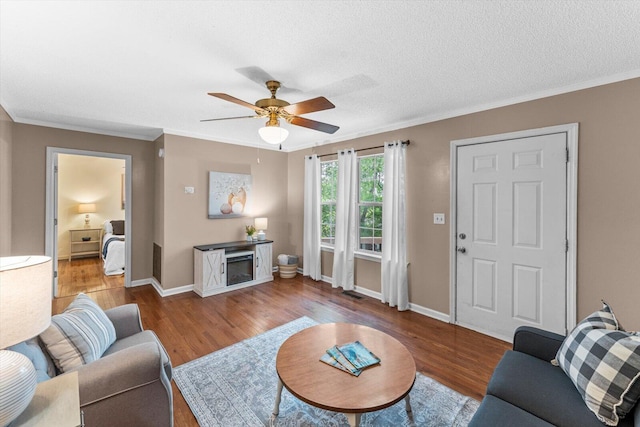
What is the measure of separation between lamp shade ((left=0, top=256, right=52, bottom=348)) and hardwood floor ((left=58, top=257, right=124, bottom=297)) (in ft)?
12.9

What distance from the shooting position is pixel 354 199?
435cm

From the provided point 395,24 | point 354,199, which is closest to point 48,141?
point 354,199

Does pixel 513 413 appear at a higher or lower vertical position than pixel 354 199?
lower

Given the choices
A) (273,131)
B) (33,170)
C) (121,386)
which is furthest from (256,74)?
(33,170)

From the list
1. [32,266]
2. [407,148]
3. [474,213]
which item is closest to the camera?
[32,266]

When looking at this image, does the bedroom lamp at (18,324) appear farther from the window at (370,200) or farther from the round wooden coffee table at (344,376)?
the window at (370,200)

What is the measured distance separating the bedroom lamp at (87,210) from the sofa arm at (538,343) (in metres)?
8.21

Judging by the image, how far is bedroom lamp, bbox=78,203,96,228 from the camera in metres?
6.47

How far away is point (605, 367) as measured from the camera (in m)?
1.29

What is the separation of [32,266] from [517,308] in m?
3.67

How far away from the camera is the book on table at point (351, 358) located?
1706mm

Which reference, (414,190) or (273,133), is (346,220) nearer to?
(414,190)

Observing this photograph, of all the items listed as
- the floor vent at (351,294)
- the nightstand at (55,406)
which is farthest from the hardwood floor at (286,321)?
the nightstand at (55,406)

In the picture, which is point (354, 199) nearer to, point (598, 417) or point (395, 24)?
point (395, 24)
